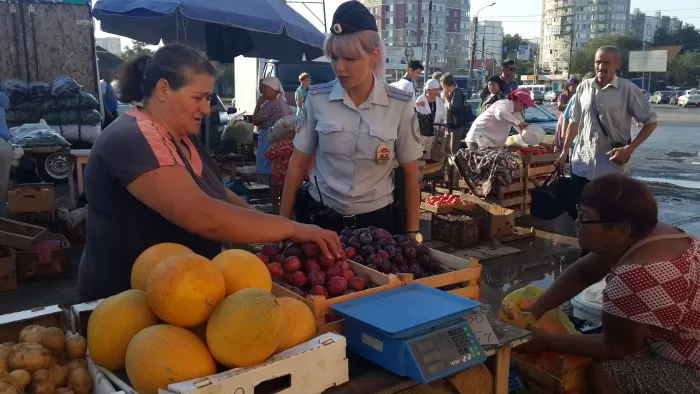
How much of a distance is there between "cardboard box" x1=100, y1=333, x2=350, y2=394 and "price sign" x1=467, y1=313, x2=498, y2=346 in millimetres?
502

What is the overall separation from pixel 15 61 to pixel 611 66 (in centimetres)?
985

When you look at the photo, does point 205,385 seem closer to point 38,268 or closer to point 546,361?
point 546,361

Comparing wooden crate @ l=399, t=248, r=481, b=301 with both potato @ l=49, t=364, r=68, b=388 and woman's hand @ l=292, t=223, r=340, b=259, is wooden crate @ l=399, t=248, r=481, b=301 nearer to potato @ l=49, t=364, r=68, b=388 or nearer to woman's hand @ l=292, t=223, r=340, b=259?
woman's hand @ l=292, t=223, r=340, b=259

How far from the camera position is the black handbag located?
525cm

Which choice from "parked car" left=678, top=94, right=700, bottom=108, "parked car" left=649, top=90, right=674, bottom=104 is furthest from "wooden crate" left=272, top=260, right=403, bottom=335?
"parked car" left=649, top=90, right=674, bottom=104

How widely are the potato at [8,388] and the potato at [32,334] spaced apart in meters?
0.25

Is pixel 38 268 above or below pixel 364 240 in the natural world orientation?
below

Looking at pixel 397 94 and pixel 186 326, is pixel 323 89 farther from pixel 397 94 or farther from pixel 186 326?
pixel 186 326

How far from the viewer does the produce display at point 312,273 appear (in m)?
2.20

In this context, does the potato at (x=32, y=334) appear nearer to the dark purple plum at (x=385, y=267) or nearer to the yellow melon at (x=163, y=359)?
the yellow melon at (x=163, y=359)

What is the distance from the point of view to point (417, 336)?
175 cm

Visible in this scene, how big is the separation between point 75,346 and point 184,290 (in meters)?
0.48

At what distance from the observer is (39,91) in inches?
388

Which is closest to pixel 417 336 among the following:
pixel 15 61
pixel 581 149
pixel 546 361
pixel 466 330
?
pixel 466 330
